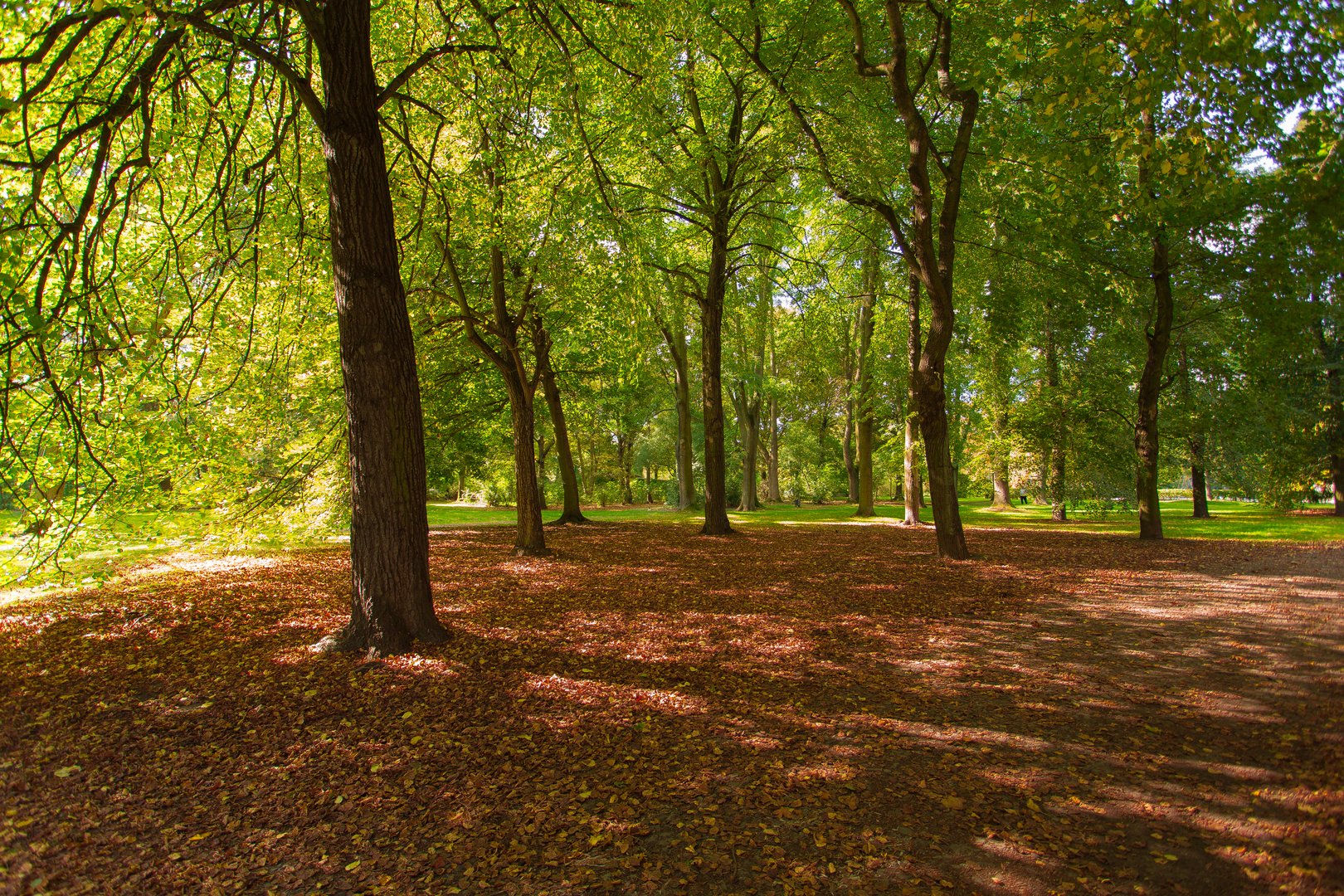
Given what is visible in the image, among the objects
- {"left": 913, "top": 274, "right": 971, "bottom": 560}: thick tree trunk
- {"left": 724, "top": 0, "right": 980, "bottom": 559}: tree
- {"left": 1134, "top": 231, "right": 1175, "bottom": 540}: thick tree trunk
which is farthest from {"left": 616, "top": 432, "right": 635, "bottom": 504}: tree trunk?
{"left": 913, "top": 274, "right": 971, "bottom": 560}: thick tree trunk

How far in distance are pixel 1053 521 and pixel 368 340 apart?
23555 millimetres

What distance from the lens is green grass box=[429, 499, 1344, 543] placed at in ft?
58.3

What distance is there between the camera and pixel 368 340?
6.56 meters

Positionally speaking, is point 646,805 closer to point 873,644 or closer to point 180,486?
point 873,644

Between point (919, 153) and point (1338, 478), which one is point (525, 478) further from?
point (1338, 478)

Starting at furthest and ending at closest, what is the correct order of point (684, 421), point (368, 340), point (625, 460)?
point (625, 460), point (684, 421), point (368, 340)

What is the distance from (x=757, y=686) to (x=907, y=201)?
16.0 m

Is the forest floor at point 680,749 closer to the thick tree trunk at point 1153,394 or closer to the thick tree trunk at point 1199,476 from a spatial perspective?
the thick tree trunk at point 1153,394

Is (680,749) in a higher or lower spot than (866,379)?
lower

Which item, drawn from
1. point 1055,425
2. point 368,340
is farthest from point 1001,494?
point 368,340

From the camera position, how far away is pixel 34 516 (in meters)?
5.86

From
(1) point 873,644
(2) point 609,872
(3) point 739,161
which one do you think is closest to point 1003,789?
(2) point 609,872

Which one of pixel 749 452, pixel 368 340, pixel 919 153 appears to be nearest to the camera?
pixel 368 340

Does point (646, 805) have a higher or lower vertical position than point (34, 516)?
lower
